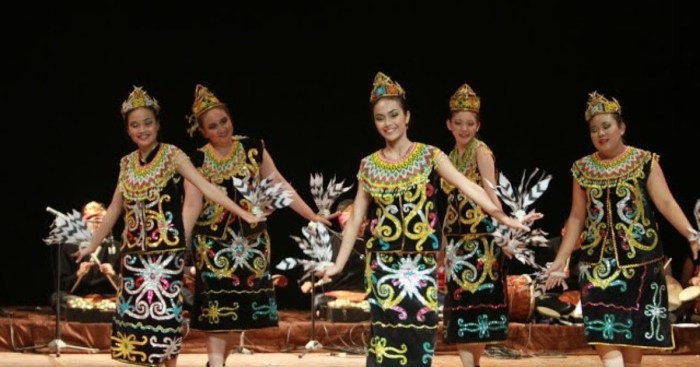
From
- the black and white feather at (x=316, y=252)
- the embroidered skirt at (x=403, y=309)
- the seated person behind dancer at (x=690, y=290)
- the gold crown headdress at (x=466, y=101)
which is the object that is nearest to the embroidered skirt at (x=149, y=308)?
the black and white feather at (x=316, y=252)

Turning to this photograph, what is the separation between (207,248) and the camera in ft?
20.8

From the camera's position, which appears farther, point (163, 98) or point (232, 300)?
point (163, 98)

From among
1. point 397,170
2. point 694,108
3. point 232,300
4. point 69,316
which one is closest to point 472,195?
point 397,170

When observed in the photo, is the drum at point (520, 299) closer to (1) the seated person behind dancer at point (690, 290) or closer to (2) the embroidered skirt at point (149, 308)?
(1) the seated person behind dancer at point (690, 290)

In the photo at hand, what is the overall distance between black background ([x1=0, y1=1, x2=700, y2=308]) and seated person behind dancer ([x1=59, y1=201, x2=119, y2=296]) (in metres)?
0.52

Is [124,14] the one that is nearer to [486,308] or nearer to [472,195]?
[486,308]

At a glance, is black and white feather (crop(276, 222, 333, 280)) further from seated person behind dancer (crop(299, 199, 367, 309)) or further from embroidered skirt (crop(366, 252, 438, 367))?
seated person behind dancer (crop(299, 199, 367, 309))

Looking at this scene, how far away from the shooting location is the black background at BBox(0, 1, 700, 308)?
945cm

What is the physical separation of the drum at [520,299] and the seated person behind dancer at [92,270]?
289 centimetres

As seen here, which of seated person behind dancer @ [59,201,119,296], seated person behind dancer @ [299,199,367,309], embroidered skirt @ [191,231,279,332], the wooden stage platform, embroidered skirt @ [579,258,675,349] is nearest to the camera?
embroidered skirt @ [579,258,675,349]

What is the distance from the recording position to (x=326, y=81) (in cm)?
969

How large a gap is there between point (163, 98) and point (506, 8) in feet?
9.01

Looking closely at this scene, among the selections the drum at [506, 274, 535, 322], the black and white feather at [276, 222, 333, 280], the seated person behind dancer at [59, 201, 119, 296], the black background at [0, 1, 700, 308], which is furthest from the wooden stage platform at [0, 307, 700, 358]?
the black and white feather at [276, 222, 333, 280]

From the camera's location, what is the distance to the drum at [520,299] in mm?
8914
